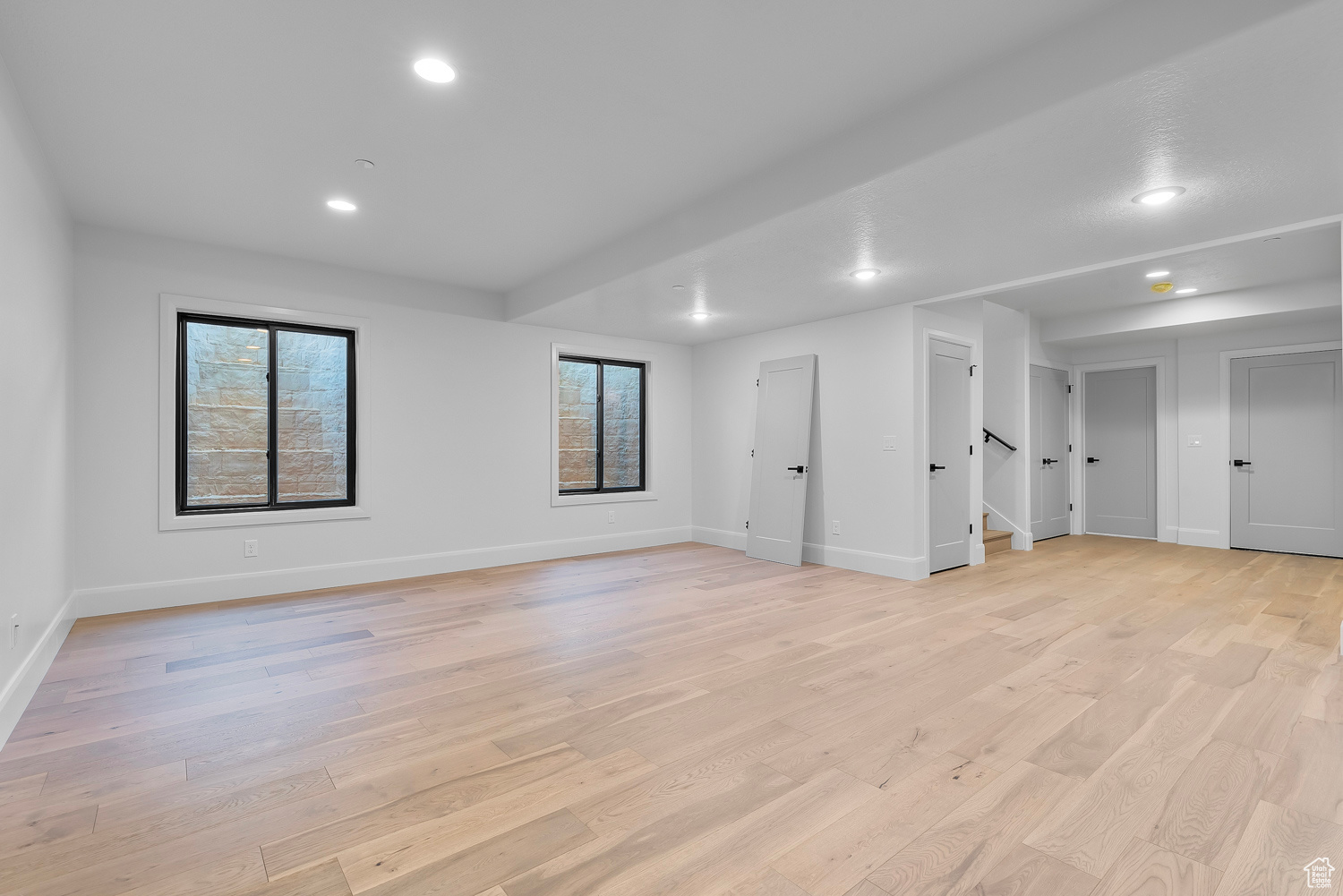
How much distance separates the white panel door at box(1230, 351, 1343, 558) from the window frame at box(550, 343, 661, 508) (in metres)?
6.16

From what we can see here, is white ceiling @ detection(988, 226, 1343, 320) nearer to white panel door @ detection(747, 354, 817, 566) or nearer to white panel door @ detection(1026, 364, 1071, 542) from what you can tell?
white panel door @ detection(1026, 364, 1071, 542)

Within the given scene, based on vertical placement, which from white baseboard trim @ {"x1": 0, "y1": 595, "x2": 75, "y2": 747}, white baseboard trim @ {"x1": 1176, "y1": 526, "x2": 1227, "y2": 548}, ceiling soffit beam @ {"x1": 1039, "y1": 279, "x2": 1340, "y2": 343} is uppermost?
ceiling soffit beam @ {"x1": 1039, "y1": 279, "x2": 1340, "y2": 343}

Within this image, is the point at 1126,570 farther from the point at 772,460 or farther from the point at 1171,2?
the point at 1171,2

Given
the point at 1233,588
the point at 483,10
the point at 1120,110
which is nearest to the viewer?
the point at 483,10

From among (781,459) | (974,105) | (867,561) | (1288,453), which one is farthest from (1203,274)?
(974,105)

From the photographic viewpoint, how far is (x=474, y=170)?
11.0 feet

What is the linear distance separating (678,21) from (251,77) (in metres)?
1.72

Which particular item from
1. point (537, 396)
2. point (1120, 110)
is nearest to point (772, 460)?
point (537, 396)

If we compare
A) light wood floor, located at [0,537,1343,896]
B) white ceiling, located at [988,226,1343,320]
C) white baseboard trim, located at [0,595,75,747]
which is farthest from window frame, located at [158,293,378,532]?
white ceiling, located at [988,226,1343,320]

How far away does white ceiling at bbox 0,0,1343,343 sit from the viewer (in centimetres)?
214

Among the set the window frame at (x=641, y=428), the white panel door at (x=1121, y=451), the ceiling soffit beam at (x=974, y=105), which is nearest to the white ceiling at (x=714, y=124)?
the ceiling soffit beam at (x=974, y=105)

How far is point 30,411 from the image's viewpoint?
3074mm

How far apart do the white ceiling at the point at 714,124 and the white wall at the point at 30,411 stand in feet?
0.91

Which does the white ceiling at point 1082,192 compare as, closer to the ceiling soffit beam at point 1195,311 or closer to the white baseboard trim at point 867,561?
the ceiling soffit beam at point 1195,311
